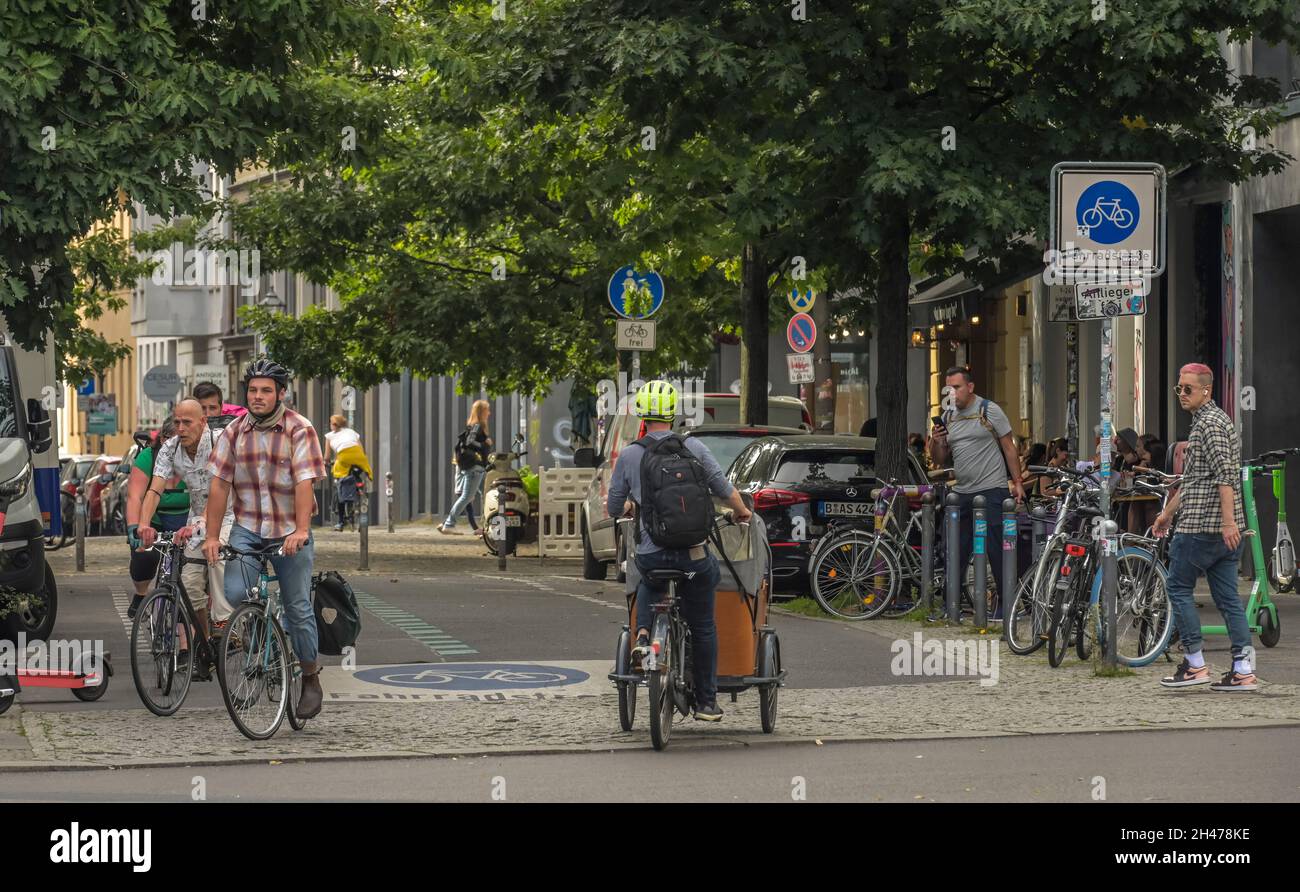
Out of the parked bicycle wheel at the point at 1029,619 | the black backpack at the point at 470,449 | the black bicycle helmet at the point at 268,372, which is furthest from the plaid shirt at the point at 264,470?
the black backpack at the point at 470,449

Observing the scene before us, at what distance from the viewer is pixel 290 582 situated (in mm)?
11914

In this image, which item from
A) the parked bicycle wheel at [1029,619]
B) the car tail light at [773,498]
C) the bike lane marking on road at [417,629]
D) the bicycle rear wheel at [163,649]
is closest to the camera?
the bicycle rear wheel at [163,649]

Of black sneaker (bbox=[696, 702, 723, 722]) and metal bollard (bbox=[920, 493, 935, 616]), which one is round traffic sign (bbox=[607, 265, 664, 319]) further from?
black sneaker (bbox=[696, 702, 723, 722])

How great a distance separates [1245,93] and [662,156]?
5085 mm

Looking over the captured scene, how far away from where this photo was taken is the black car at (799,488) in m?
20.2

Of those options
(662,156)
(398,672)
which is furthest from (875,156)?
(398,672)

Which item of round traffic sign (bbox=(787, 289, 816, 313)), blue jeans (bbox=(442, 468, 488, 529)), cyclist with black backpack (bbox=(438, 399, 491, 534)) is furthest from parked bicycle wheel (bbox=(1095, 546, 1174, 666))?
blue jeans (bbox=(442, 468, 488, 529))

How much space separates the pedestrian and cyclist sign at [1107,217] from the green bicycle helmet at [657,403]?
12.4 ft

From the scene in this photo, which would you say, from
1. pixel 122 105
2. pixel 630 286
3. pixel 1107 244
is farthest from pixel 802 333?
pixel 1107 244

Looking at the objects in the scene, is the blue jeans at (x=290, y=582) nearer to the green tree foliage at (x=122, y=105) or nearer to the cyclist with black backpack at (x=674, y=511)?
the cyclist with black backpack at (x=674, y=511)

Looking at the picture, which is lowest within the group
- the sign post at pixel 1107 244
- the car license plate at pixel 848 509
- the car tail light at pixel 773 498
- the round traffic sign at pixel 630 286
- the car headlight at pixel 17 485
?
the car license plate at pixel 848 509

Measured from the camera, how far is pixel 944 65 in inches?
795

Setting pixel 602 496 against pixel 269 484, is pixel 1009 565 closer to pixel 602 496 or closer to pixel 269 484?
pixel 269 484

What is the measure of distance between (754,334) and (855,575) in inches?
292
